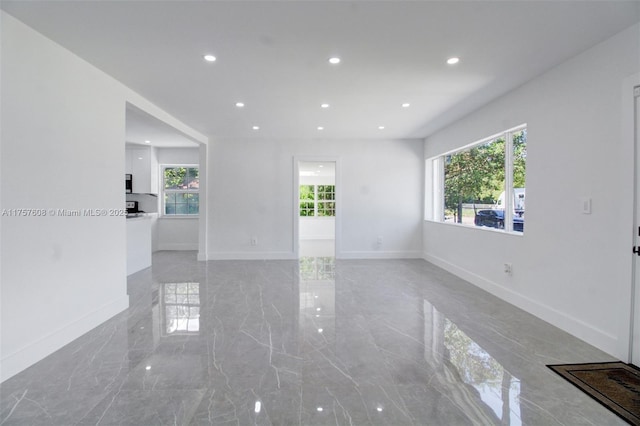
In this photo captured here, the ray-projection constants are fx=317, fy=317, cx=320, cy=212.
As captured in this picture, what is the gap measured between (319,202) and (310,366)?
8.67 metres

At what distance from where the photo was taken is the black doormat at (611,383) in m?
1.86

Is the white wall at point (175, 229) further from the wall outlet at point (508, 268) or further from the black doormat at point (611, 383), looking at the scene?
the black doormat at point (611, 383)

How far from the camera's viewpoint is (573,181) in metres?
2.92

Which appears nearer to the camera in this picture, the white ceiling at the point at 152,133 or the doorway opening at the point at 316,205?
the white ceiling at the point at 152,133

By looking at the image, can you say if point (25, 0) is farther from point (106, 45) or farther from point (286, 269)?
point (286, 269)

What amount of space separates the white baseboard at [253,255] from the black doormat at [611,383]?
4.93m

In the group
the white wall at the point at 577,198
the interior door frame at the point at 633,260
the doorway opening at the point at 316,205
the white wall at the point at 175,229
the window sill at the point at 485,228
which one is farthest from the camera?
the doorway opening at the point at 316,205

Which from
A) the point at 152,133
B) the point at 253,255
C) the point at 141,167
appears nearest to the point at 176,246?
the point at 141,167

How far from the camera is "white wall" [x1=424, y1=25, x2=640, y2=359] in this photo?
2.48 metres

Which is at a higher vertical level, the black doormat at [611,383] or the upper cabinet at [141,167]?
the upper cabinet at [141,167]

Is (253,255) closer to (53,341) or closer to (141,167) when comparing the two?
(141,167)

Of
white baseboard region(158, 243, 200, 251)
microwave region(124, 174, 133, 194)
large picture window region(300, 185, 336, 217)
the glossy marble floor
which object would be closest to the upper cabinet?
microwave region(124, 174, 133, 194)

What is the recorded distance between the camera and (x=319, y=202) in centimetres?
1086

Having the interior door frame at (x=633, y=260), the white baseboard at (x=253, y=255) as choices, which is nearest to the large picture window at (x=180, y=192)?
the white baseboard at (x=253, y=255)
